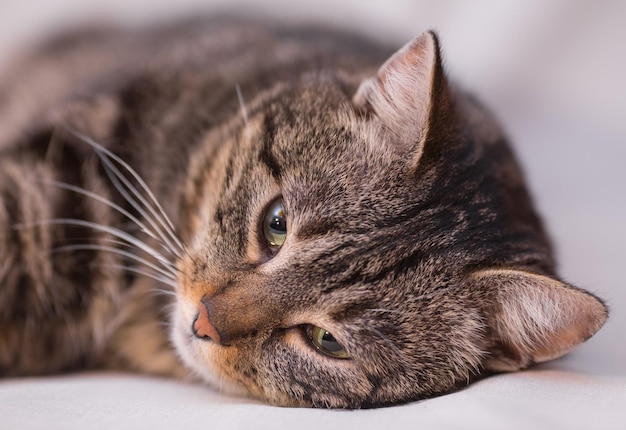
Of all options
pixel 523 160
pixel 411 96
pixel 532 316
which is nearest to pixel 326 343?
pixel 532 316

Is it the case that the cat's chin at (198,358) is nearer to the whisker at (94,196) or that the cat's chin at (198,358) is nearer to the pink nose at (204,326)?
the pink nose at (204,326)

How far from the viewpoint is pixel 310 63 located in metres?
1.62

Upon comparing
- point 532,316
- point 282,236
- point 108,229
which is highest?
point 108,229

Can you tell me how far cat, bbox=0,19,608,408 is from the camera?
1.16 m

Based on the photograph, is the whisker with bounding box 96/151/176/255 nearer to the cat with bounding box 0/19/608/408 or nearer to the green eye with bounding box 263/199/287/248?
the cat with bounding box 0/19/608/408

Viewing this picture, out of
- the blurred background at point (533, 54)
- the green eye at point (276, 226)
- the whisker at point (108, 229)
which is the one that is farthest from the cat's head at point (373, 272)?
the blurred background at point (533, 54)

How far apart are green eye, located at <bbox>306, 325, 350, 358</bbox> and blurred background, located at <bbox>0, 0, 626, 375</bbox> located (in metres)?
0.98

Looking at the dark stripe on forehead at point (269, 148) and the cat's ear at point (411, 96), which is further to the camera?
the dark stripe on forehead at point (269, 148)

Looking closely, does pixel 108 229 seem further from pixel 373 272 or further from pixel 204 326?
pixel 373 272

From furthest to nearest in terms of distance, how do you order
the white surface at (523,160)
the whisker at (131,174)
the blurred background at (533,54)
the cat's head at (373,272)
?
the blurred background at (533,54) → the whisker at (131,174) → the cat's head at (373,272) → the white surface at (523,160)

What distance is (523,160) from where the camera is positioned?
1.77 m

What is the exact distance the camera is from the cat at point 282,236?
116 centimetres

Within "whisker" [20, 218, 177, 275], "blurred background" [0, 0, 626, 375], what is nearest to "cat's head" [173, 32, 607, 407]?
"whisker" [20, 218, 177, 275]

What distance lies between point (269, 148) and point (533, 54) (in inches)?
50.7
